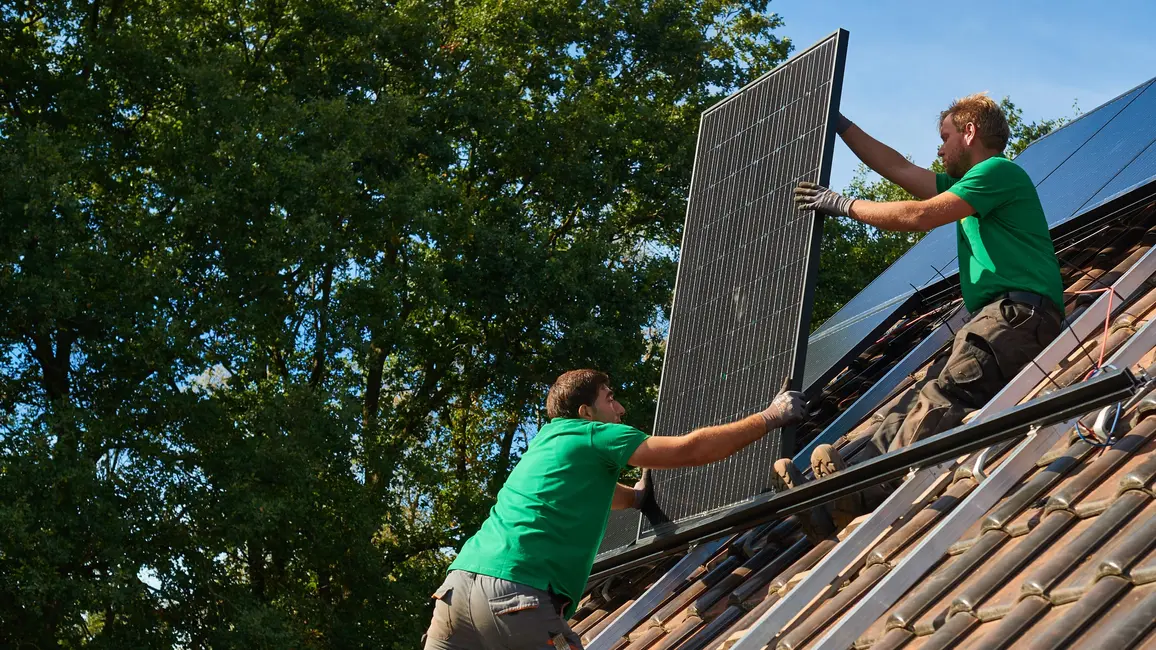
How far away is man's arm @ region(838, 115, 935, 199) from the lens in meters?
6.78

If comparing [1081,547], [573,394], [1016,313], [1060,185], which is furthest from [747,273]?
[1060,185]

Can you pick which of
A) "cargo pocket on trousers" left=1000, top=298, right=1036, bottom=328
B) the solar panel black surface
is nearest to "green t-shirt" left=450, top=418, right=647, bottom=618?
the solar panel black surface

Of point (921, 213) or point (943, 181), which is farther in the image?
point (943, 181)

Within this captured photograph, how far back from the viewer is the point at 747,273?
6.50 metres

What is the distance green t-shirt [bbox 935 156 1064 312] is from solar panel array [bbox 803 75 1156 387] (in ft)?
5.59

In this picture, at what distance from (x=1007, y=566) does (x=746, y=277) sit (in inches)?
105

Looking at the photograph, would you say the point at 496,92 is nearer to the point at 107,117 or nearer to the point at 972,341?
the point at 107,117

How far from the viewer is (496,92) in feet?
82.2

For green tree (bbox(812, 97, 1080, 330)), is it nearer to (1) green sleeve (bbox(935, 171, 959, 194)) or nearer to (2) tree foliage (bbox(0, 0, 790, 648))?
(2) tree foliage (bbox(0, 0, 790, 648))

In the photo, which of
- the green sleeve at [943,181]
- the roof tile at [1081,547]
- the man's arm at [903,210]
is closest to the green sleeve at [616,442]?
the man's arm at [903,210]

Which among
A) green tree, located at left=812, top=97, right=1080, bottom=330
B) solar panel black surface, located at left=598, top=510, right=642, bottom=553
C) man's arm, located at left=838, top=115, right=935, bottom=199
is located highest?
green tree, located at left=812, top=97, right=1080, bottom=330

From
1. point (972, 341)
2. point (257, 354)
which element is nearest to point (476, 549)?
point (972, 341)

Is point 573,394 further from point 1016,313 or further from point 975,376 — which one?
point 1016,313

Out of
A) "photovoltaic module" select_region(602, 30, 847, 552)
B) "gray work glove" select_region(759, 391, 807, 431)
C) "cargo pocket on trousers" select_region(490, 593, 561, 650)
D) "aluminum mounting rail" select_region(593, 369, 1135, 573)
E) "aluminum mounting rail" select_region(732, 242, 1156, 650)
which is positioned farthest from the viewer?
"photovoltaic module" select_region(602, 30, 847, 552)
